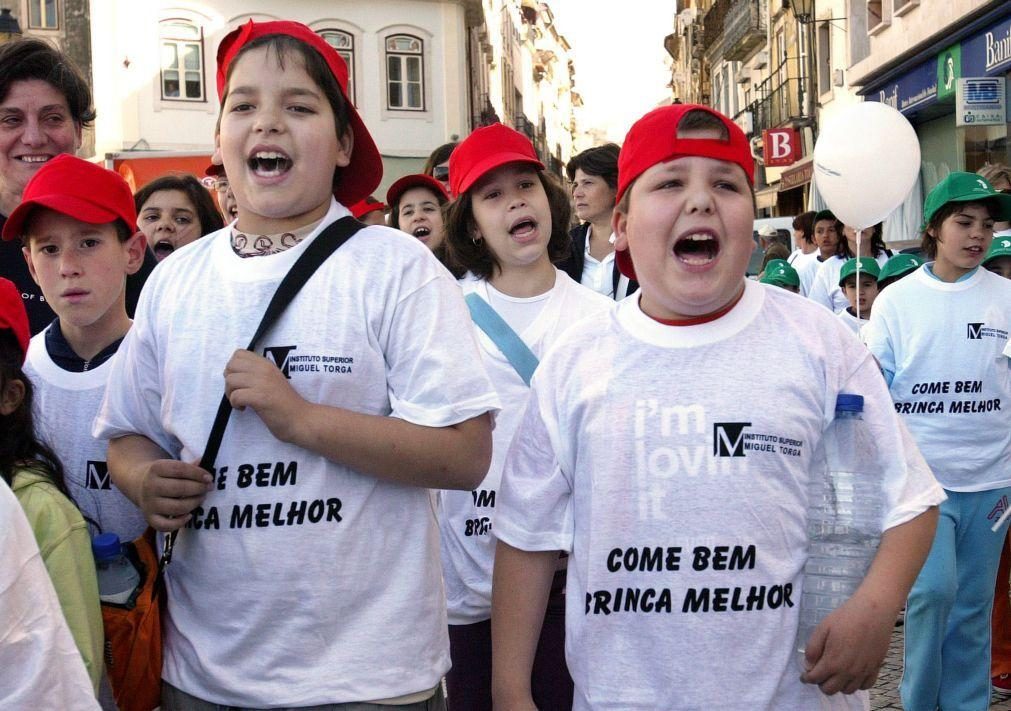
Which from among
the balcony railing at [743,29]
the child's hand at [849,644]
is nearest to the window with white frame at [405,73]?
the balcony railing at [743,29]

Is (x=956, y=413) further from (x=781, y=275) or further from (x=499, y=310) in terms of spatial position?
(x=781, y=275)

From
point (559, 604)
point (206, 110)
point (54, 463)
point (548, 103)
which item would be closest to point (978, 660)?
point (559, 604)

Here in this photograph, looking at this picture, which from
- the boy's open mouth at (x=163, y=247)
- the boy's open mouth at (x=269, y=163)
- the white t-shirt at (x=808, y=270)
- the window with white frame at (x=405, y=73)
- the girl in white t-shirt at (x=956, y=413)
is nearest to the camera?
the boy's open mouth at (x=269, y=163)

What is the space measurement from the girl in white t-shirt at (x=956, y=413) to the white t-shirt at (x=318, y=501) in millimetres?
3388

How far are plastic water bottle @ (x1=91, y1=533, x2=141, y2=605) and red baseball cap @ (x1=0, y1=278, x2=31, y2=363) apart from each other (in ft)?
1.60

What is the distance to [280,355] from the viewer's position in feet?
8.43

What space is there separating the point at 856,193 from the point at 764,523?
6.30 meters

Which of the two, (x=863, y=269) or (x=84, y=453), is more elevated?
(x=863, y=269)

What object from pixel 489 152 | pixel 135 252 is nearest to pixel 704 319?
pixel 135 252

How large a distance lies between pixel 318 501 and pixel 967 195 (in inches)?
179

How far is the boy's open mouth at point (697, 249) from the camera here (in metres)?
2.65

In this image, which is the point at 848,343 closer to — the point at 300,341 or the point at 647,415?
the point at 647,415

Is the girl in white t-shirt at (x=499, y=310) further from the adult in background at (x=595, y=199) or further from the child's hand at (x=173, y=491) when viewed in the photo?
the adult in background at (x=595, y=199)

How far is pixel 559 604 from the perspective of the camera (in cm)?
386
